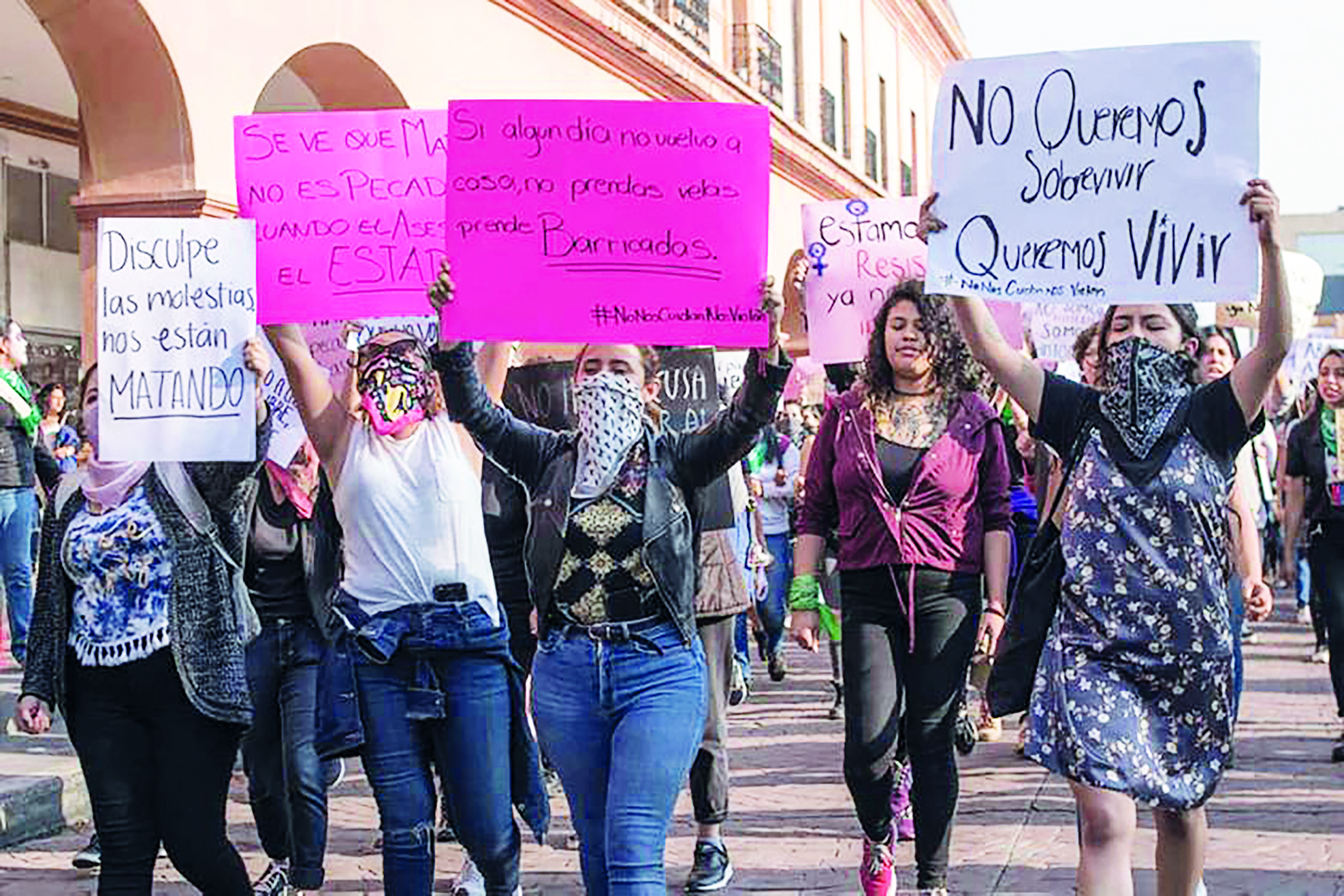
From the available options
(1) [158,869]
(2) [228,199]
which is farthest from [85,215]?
(1) [158,869]

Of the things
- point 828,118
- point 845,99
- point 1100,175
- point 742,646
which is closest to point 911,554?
point 1100,175

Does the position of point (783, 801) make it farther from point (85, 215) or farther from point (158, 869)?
point (85, 215)

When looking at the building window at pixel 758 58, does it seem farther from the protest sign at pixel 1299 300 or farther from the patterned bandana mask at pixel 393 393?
the patterned bandana mask at pixel 393 393

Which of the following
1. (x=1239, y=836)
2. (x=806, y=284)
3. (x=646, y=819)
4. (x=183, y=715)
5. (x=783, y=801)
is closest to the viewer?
(x=646, y=819)

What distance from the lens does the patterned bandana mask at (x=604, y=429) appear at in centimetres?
445

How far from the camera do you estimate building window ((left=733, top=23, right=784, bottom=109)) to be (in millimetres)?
23250

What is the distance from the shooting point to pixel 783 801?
757cm

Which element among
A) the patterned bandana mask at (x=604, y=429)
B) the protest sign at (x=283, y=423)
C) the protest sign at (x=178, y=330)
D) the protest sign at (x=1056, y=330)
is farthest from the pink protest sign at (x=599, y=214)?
the protest sign at (x=1056, y=330)

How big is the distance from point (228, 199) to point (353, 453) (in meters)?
6.10

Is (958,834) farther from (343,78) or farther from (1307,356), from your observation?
(1307,356)

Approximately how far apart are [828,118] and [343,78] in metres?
17.4

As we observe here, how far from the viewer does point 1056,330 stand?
389 inches

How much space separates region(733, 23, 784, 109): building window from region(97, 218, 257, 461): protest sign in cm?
1872

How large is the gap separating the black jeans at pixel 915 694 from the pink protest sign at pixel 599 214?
129cm
